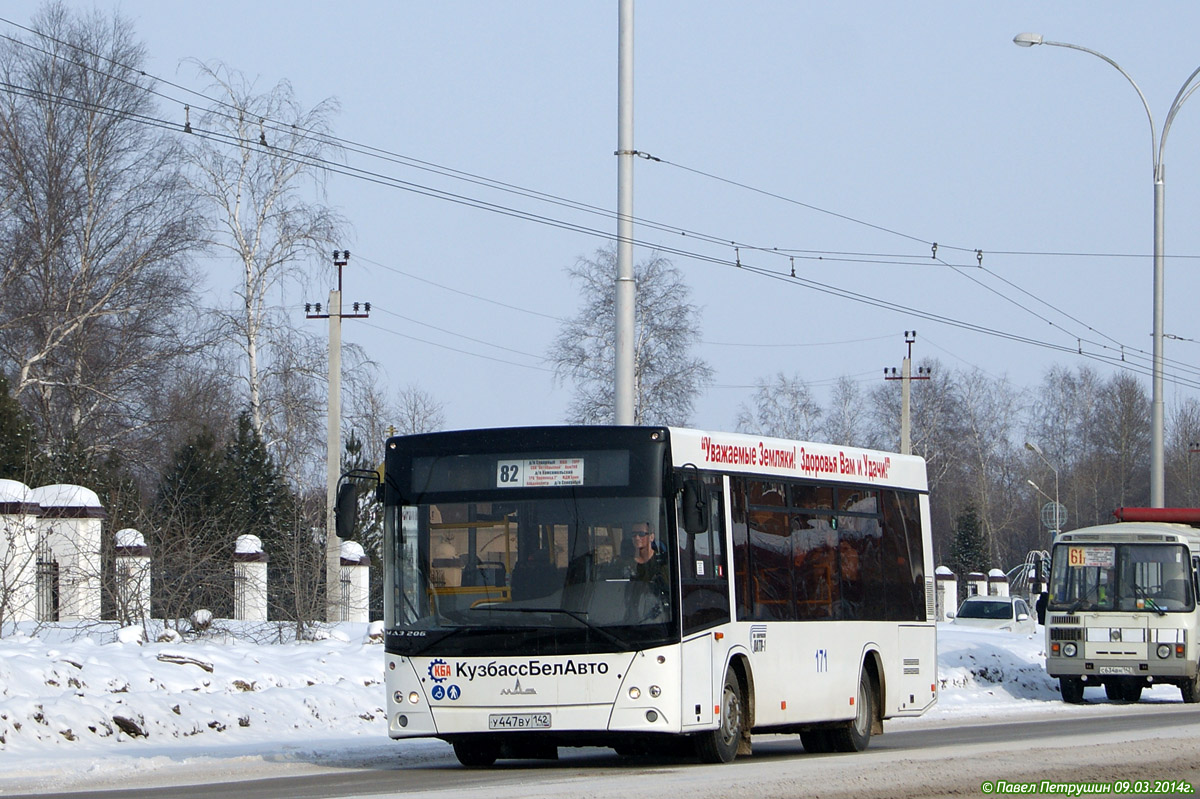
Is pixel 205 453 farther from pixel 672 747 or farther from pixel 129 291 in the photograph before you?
pixel 672 747

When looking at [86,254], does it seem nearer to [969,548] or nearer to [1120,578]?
[1120,578]

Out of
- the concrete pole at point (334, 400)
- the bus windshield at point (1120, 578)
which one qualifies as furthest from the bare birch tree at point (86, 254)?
the bus windshield at point (1120, 578)

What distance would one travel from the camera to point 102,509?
2575 centimetres

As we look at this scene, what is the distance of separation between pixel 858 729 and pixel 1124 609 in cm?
1160

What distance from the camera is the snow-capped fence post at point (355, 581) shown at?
32.6m

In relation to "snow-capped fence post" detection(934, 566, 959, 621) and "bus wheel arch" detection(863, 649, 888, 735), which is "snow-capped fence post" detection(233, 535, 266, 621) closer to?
"bus wheel arch" detection(863, 649, 888, 735)

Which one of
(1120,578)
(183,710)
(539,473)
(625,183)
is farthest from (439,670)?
(1120,578)

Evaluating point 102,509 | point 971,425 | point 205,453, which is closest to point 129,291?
point 205,453

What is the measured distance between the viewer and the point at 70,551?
80.7 ft

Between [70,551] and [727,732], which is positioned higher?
[70,551]

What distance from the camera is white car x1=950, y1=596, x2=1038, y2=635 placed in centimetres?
4306

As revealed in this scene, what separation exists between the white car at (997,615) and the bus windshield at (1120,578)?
16488mm

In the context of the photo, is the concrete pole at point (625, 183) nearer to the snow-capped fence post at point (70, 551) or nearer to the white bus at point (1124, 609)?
the snow-capped fence post at point (70, 551)

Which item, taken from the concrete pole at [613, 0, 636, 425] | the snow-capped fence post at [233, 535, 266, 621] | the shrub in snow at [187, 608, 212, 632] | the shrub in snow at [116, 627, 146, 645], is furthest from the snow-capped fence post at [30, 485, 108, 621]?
the concrete pole at [613, 0, 636, 425]
